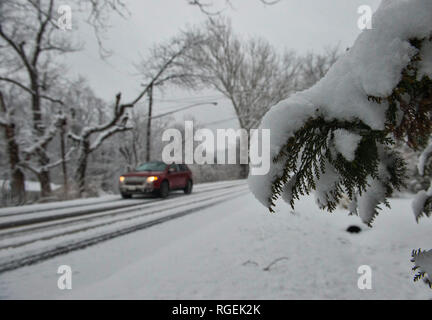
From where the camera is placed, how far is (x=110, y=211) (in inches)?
220

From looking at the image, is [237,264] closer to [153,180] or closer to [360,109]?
[360,109]

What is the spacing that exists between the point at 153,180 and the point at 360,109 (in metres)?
8.13

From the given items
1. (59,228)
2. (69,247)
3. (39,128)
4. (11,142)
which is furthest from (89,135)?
(69,247)

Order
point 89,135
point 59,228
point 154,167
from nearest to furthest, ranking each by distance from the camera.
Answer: point 59,228
point 154,167
point 89,135

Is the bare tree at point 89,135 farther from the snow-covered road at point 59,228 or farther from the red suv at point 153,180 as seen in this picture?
the snow-covered road at point 59,228

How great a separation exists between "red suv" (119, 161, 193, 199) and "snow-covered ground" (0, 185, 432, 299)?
150 inches

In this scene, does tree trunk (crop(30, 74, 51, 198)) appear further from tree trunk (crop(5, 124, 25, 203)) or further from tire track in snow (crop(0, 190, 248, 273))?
tire track in snow (crop(0, 190, 248, 273))

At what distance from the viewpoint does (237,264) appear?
279 cm

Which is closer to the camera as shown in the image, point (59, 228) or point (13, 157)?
point (59, 228)

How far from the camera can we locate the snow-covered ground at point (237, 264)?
213cm

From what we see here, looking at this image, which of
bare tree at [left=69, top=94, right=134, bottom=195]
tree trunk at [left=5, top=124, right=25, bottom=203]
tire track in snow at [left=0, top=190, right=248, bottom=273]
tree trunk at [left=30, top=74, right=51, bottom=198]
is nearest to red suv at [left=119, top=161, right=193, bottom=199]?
tire track in snow at [left=0, top=190, right=248, bottom=273]

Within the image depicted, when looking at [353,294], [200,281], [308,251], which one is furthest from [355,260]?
[200,281]

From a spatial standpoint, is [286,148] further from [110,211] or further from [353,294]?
[110,211]

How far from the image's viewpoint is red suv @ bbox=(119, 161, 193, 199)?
26.8 ft
